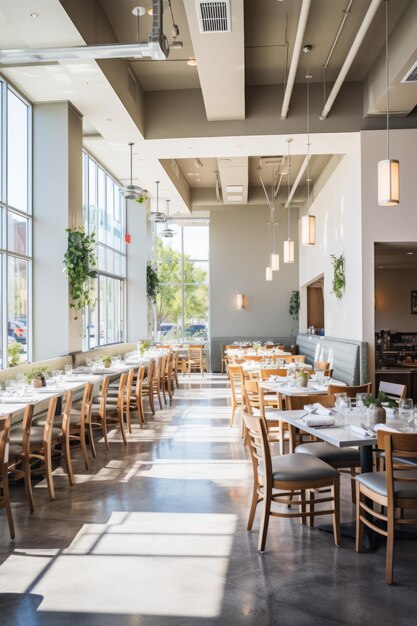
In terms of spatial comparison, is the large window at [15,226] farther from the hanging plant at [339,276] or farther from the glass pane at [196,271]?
the glass pane at [196,271]

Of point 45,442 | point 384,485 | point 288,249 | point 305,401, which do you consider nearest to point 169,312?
point 288,249

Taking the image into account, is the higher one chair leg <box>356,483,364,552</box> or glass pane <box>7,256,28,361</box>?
glass pane <box>7,256,28,361</box>

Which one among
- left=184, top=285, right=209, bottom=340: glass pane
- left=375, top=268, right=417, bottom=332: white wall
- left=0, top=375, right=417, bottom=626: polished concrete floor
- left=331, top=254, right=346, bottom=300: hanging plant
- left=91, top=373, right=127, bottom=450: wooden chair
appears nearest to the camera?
left=0, top=375, right=417, bottom=626: polished concrete floor

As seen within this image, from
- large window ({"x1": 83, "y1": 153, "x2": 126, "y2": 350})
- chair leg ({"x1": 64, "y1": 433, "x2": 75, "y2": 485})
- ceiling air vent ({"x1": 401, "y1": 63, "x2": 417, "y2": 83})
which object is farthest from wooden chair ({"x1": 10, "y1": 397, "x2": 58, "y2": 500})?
ceiling air vent ({"x1": 401, "y1": 63, "x2": 417, "y2": 83})

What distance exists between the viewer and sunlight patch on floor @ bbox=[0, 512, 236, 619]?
113 inches

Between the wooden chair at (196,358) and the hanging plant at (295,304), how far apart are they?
285cm

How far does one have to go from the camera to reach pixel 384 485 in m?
3.22

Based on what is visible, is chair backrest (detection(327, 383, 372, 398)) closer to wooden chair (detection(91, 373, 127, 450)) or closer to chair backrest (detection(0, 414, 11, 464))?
wooden chair (detection(91, 373, 127, 450))

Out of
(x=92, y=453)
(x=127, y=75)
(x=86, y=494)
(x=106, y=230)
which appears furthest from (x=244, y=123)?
(x=86, y=494)

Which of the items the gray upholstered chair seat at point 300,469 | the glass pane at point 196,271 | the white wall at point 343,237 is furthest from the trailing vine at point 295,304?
the gray upholstered chair seat at point 300,469

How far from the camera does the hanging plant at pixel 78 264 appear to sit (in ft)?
26.1

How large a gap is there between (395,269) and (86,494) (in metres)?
12.0

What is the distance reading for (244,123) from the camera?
28.7 ft

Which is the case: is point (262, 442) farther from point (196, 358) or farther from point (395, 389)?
point (196, 358)
